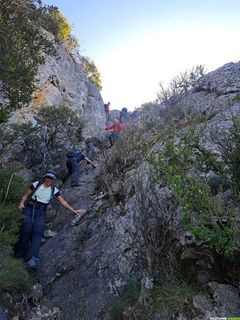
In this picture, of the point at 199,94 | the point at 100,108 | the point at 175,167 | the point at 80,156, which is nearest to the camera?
the point at 175,167

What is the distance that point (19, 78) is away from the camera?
7973 mm

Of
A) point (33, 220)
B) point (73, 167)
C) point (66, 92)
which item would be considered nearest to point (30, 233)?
point (33, 220)

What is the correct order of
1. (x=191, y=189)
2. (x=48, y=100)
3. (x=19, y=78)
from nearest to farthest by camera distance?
1. (x=191, y=189)
2. (x=19, y=78)
3. (x=48, y=100)

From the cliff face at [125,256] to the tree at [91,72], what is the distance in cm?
1883

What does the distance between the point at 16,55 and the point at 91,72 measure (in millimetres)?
19101

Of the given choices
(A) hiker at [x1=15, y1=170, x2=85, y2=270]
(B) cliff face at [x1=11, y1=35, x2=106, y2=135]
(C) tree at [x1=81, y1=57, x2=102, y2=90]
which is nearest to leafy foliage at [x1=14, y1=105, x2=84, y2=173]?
(B) cliff face at [x1=11, y1=35, x2=106, y2=135]

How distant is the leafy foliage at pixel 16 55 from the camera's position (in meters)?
7.84

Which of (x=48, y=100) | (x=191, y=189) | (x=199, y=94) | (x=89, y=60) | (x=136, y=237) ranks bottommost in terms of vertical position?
(x=136, y=237)

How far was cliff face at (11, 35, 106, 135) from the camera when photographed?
52.2 feet

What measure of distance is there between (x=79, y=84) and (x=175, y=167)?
1638 centimetres

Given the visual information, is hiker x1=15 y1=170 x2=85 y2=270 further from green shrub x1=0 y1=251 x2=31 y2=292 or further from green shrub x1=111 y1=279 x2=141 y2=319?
green shrub x1=111 y1=279 x2=141 y2=319

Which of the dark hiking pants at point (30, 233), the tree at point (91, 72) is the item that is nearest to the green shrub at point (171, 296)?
the dark hiking pants at point (30, 233)

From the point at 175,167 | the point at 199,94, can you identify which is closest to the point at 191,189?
the point at 175,167

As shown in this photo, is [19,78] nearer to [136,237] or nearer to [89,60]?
[136,237]
